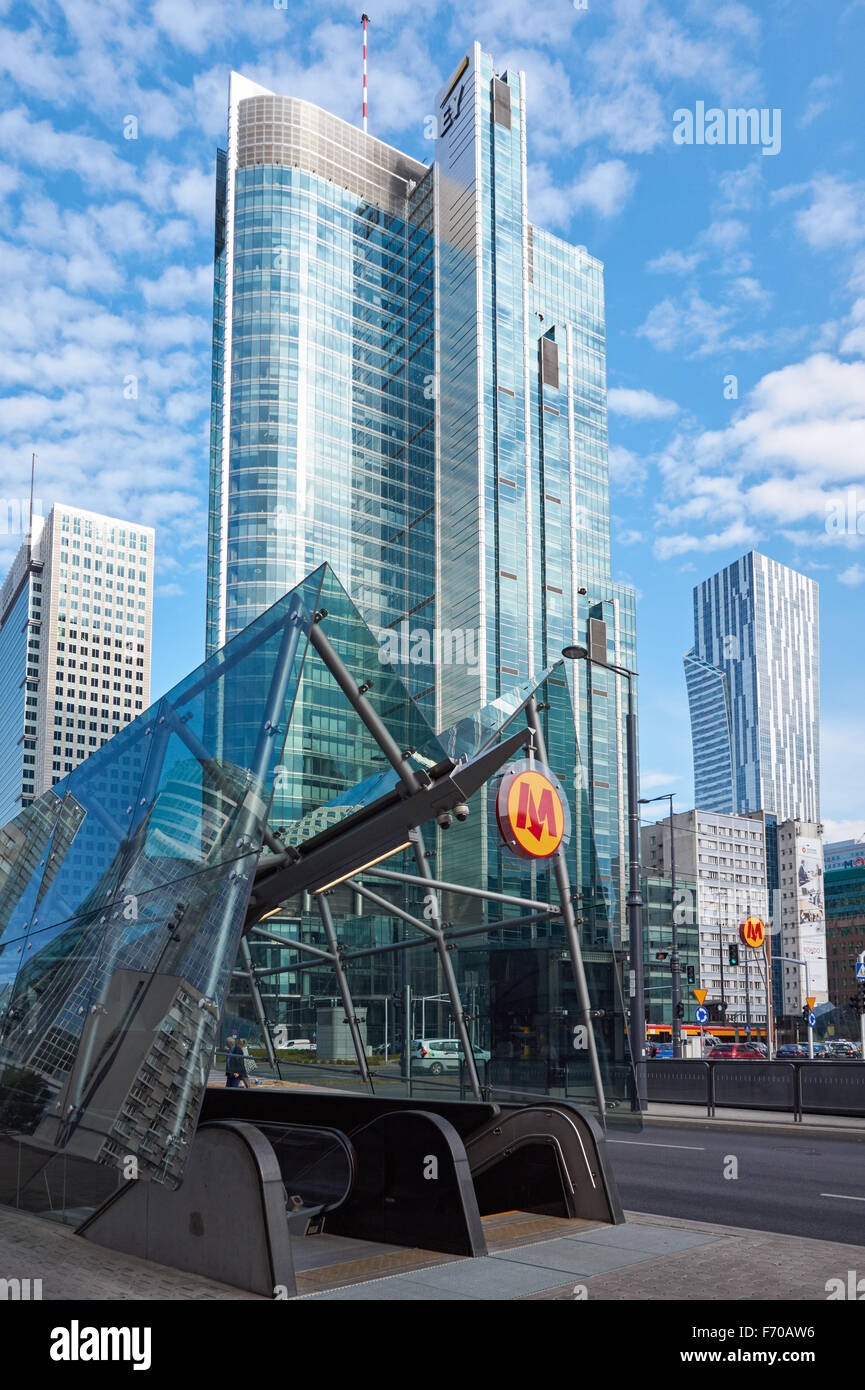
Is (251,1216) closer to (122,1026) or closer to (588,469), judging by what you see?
(122,1026)

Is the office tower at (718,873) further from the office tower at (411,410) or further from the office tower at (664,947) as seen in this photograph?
the office tower at (411,410)

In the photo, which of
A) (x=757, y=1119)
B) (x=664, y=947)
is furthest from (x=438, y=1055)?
(x=664, y=947)

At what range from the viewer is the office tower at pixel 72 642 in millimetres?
182750

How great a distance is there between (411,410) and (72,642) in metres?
92.0

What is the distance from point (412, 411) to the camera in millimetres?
114938

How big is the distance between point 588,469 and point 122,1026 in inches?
4645

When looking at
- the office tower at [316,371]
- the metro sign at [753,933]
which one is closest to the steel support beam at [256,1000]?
the metro sign at [753,933]

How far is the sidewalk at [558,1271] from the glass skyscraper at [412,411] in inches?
3402

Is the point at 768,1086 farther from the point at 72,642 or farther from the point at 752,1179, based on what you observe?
the point at 72,642

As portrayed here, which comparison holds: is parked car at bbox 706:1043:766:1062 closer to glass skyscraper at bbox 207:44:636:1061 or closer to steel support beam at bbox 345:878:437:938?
steel support beam at bbox 345:878:437:938

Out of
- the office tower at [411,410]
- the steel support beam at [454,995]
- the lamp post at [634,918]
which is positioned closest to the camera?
the steel support beam at [454,995]

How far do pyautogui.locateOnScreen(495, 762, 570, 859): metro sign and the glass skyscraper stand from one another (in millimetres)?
82423

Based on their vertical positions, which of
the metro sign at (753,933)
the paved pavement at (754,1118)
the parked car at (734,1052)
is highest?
the metro sign at (753,933)
